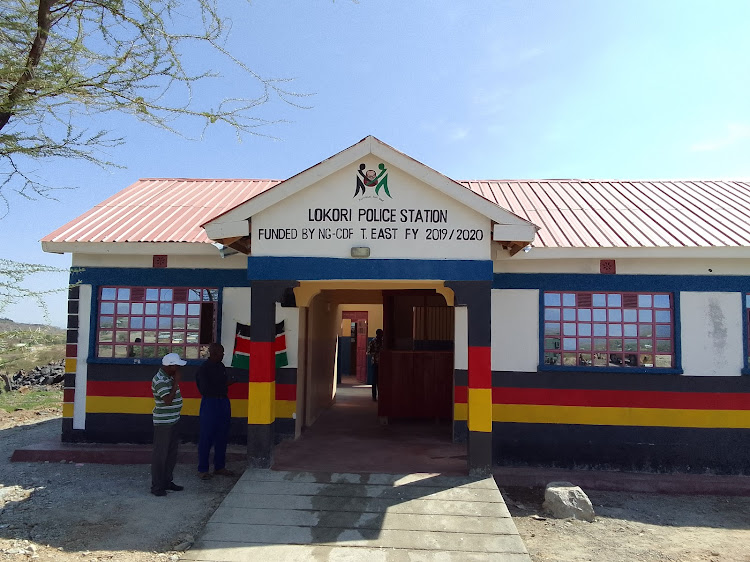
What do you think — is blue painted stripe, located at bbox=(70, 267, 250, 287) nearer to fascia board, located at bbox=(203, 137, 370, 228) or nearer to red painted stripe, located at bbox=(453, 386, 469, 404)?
fascia board, located at bbox=(203, 137, 370, 228)

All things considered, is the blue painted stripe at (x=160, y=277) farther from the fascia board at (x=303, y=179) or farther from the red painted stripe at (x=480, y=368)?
the red painted stripe at (x=480, y=368)

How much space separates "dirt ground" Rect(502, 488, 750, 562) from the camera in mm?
5668

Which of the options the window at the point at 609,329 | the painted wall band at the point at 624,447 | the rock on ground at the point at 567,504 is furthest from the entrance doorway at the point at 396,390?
the window at the point at 609,329

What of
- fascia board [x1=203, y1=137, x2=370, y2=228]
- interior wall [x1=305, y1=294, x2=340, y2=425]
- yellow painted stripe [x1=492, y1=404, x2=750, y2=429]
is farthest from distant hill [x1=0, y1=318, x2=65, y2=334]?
yellow painted stripe [x1=492, y1=404, x2=750, y2=429]

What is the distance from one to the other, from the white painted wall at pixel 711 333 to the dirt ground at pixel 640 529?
67.8 inches

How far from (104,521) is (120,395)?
2.92 m

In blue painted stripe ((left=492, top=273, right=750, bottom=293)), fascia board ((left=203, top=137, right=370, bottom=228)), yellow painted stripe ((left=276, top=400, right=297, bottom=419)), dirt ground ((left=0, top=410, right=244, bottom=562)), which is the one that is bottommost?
dirt ground ((left=0, top=410, right=244, bottom=562))

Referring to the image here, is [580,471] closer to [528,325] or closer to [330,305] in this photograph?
[528,325]

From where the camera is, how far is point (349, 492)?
640 centimetres

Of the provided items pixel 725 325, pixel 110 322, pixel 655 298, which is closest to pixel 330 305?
pixel 110 322

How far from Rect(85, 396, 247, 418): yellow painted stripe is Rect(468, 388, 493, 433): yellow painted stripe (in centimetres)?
359

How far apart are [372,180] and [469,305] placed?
1.95m

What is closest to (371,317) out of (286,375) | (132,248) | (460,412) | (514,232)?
(286,375)

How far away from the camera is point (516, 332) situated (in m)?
8.14
